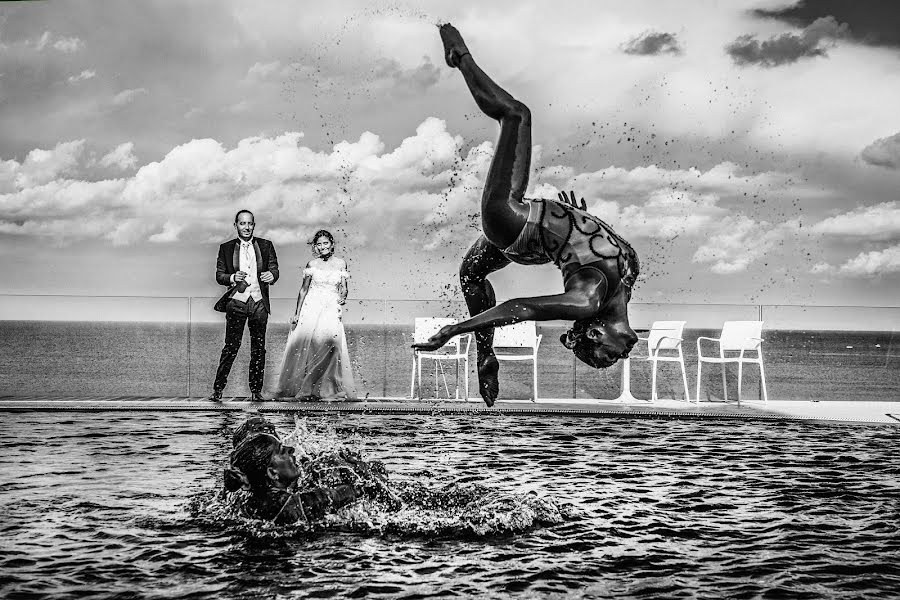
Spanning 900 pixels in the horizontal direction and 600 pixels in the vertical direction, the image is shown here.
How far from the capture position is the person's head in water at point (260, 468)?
4852mm

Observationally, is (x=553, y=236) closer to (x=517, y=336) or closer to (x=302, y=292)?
(x=302, y=292)

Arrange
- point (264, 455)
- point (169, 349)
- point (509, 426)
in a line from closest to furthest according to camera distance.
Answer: point (264, 455) → point (509, 426) → point (169, 349)

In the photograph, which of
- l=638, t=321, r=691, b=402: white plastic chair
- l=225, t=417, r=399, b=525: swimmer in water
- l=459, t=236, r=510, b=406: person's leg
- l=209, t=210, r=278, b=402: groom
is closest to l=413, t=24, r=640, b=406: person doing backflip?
l=459, t=236, r=510, b=406: person's leg

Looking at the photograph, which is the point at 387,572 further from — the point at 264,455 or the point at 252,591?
the point at 264,455

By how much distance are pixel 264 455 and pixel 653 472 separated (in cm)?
261

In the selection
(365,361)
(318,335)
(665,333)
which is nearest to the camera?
(365,361)

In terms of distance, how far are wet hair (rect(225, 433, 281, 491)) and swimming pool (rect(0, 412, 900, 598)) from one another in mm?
271

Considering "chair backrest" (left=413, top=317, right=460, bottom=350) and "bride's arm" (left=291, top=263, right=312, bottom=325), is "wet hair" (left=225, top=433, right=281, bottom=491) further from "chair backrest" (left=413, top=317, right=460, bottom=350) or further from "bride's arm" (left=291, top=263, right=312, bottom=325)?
"chair backrest" (left=413, top=317, right=460, bottom=350)

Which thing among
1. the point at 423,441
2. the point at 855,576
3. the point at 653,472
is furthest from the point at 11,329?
the point at 855,576

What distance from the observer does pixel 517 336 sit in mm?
11219

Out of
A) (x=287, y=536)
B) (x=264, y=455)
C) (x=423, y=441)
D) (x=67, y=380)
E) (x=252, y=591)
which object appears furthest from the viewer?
(x=67, y=380)

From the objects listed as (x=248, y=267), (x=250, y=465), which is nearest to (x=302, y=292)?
(x=248, y=267)

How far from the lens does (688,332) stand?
11.9 m

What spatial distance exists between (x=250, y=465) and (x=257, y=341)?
5589 mm
